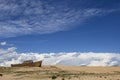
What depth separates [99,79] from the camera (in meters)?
36.7

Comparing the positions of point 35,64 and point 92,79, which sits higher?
point 35,64

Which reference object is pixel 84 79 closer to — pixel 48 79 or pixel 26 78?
pixel 48 79

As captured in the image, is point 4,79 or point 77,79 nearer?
point 77,79

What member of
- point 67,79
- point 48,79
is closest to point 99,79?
point 67,79

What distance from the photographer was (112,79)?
3672cm

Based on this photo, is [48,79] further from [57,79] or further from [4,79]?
[4,79]

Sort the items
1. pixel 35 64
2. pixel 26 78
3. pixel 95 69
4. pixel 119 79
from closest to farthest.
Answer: pixel 119 79, pixel 26 78, pixel 95 69, pixel 35 64

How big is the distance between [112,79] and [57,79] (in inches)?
281

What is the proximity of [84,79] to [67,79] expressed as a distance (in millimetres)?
2211

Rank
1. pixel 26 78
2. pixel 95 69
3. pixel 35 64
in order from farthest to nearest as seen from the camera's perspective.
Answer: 1. pixel 35 64
2. pixel 95 69
3. pixel 26 78

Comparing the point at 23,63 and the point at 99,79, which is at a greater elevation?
the point at 23,63

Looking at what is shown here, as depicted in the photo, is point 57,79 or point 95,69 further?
point 95,69

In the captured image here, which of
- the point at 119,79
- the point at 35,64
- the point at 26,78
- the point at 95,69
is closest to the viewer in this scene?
the point at 119,79

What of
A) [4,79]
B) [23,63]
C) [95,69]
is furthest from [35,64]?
[4,79]
